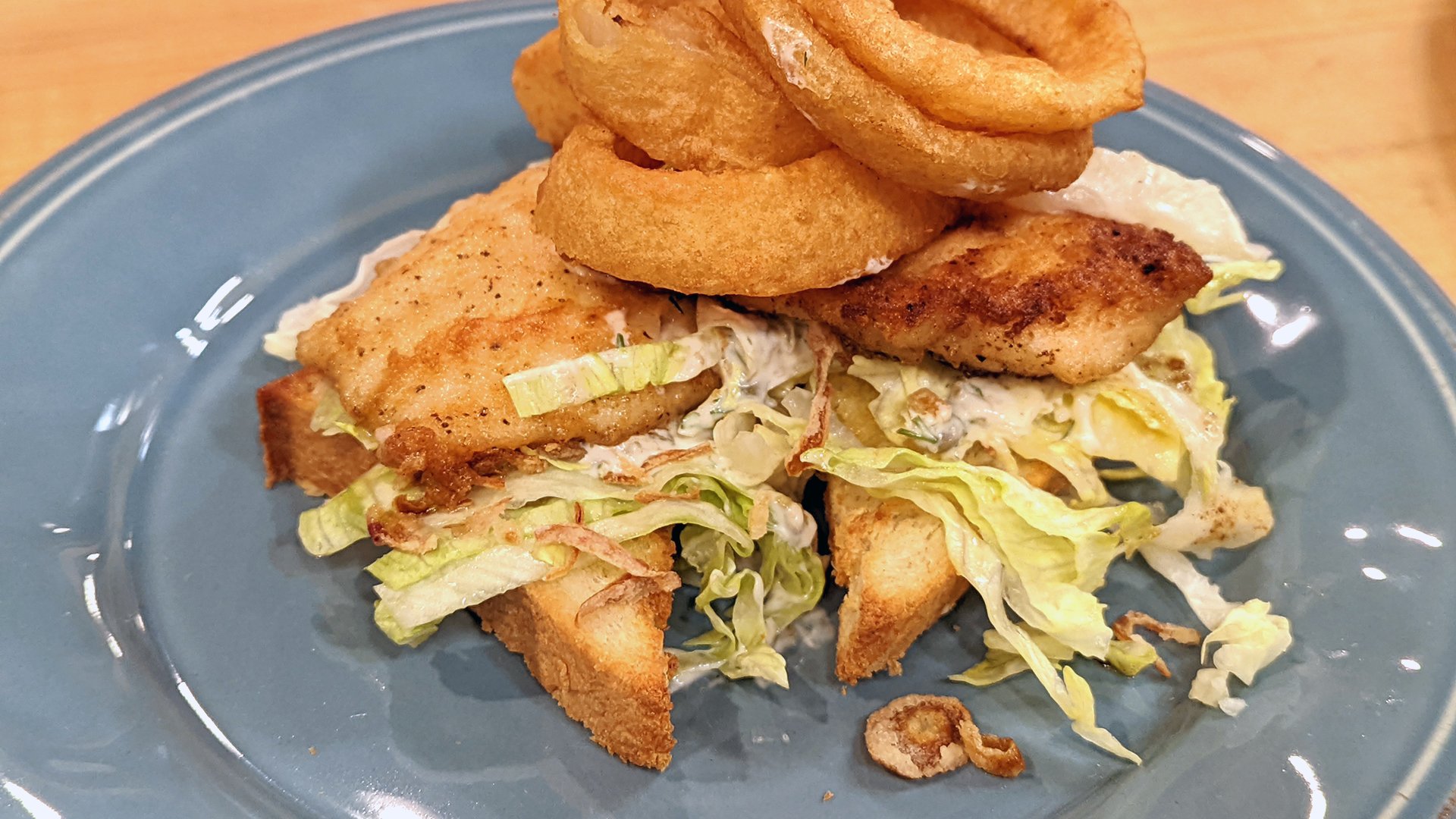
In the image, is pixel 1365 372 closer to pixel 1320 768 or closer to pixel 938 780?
pixel 1320 768

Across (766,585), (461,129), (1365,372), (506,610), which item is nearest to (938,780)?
(766,585)

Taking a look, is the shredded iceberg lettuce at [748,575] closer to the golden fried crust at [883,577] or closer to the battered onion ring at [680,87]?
the golden fried crust at [883,577]

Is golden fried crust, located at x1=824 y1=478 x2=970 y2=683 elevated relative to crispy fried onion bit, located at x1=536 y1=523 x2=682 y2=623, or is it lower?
lower

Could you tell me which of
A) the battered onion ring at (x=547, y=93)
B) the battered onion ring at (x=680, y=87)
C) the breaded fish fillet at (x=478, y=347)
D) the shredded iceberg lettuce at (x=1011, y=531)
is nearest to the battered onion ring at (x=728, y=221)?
the battered onion ring at (x=680, y=87)

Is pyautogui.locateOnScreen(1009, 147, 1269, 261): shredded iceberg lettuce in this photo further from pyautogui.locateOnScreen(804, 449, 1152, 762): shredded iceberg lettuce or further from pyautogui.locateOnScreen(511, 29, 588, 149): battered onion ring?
pyautogui.locateOnScreen(511, 29, 588, 149): battered onion ring

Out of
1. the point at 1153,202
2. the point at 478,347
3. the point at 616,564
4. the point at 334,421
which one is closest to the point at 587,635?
the point at 616,564

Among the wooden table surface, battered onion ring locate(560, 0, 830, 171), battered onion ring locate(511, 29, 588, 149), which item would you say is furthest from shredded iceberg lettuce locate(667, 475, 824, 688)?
the wooden table surface

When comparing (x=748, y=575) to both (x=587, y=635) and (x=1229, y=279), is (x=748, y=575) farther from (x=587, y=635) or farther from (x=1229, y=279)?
(x=1229, y=279)
